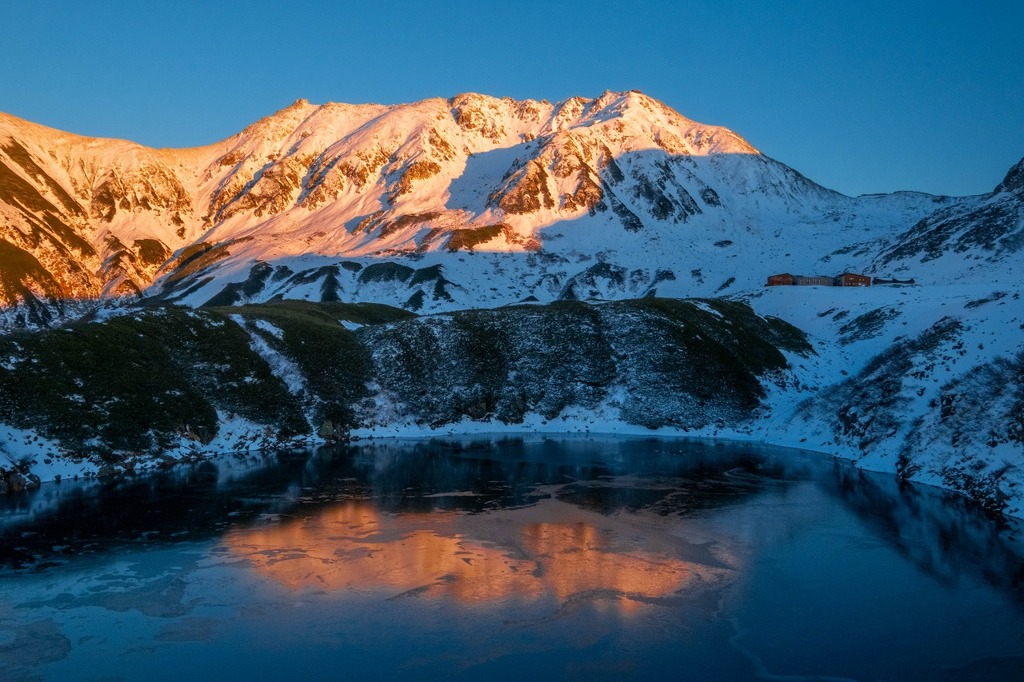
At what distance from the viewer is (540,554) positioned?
2712 centimetres

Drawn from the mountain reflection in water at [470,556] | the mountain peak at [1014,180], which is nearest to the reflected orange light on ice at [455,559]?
the mountain reflection in water at [470,556]

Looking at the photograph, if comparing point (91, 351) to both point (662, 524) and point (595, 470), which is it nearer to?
point (595, 470)

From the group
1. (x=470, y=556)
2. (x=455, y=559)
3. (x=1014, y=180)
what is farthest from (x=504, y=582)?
(x=1014, y=180)

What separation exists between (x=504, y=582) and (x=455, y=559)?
10.1ft

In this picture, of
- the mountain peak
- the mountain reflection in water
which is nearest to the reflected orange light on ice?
the mountain reflection in water

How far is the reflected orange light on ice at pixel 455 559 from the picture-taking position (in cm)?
2325

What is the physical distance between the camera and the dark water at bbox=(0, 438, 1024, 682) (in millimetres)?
18031

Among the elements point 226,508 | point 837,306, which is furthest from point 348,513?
point 837,306

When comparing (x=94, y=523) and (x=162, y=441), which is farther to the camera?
(x=162, y=441)

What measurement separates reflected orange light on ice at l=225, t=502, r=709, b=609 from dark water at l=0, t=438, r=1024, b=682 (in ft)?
0.43

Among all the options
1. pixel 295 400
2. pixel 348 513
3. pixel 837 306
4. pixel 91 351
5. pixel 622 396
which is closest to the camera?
pixel 348 513

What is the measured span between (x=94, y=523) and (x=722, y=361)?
54.6 metres

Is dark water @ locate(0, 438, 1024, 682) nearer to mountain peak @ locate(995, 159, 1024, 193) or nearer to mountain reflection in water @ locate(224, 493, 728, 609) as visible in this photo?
mountain reflection in water @ locate(224, 493, 728, 609)

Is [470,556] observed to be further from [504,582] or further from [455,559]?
[504,582]
